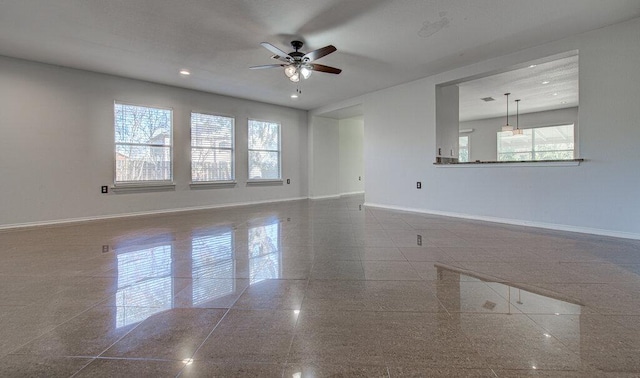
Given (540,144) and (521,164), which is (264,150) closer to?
(521,164)

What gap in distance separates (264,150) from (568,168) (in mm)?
6286

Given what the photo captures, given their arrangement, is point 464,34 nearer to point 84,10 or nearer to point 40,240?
point 84,10

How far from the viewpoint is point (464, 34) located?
12.3ft

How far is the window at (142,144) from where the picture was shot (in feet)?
17.9

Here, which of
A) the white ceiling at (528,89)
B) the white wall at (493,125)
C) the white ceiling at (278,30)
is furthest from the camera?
the white wall at (493,125)

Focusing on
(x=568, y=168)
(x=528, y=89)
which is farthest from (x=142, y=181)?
(x=528, y=89)

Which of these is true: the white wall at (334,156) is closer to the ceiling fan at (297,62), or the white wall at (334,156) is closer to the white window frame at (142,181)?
the white window frame at (142,181)

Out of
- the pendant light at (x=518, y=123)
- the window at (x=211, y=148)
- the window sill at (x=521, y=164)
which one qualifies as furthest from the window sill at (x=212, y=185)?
the pendant light at (x=518, y=123)

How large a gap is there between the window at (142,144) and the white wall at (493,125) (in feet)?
32.4

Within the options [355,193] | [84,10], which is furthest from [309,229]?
[355,193]

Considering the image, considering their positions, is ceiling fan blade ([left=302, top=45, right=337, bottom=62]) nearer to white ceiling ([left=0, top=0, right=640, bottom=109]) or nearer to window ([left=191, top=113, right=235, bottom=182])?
white ceiling ([left=0, top=0, right=640, bottom=109])

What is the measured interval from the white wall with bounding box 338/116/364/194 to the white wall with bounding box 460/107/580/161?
4.08m

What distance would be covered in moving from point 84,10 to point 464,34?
4.62 m

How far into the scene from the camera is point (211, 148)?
21.9ft
